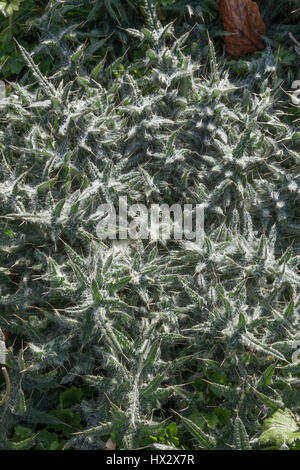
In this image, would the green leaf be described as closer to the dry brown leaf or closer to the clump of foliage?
the clump of foliage

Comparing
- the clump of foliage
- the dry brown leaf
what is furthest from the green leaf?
the dry brown leaf

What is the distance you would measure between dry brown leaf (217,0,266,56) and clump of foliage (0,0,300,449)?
0.36ft

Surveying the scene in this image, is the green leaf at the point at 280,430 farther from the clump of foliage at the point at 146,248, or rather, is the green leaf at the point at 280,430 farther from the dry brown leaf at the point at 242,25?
the dry brown leaf at the point at 242,25

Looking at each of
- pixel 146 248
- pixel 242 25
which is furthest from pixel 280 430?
pixel 242 25

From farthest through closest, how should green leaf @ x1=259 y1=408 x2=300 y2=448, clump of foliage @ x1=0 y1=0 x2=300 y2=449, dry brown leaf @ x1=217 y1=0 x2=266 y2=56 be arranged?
dry brown leaf @ x1=217 y1=0 x2=266 y2=56 < clump of foliage @ x1=0 y1=0 x2=300 y2=449 < green leaf @ x1=259 y1=408 x2=300 y2=448

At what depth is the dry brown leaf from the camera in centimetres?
291

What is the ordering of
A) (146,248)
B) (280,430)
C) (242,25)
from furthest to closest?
(242,25) → (146,248) → (280,430)

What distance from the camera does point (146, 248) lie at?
8.35 ft

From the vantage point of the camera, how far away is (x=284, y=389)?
2.21m

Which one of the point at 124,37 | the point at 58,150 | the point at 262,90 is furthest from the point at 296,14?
the point at 58,150

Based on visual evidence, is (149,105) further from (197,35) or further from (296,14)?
(296,14)

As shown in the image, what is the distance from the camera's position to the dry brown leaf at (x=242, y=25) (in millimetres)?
2908

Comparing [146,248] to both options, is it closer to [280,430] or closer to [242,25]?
[280,430]

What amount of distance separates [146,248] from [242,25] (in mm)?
1547
